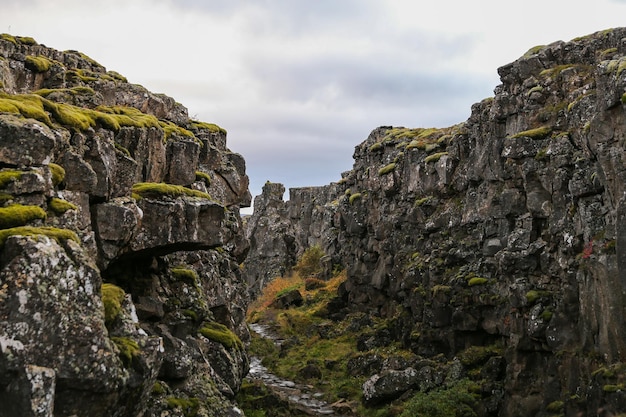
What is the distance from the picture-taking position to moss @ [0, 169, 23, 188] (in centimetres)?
1527

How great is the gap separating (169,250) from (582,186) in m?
24.2

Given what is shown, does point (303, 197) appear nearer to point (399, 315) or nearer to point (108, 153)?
point (399, 315)

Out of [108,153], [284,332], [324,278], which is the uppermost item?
[108,153]

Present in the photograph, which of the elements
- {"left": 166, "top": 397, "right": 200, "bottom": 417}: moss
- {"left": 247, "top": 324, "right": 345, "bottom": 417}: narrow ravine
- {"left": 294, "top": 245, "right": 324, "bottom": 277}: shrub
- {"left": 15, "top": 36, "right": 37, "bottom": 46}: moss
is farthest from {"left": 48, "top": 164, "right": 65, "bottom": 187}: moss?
{"left": 294, "top": 245, "right": 324, "bottom": 277}: shrub

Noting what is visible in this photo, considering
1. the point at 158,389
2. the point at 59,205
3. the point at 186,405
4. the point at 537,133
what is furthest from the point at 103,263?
the point at 537,133

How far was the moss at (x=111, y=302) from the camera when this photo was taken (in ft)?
49.6

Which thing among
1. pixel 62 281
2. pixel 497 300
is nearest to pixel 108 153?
pixel 62 281

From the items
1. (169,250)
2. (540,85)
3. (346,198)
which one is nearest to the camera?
(169,250)

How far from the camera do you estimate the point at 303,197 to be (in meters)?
110

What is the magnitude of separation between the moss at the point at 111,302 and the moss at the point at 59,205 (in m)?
2.63

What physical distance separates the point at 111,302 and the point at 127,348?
1.78 metres

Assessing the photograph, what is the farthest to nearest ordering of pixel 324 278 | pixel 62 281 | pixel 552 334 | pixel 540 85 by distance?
pixel 324 278 < pixel 540 85 < pixel 552 334 < pixel 62 281

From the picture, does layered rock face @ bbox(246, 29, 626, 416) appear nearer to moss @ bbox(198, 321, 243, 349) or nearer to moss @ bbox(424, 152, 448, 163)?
moss @ bbox(424, 152, 448, 163)

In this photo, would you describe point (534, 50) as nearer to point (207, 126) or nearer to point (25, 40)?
point (207, 126)
